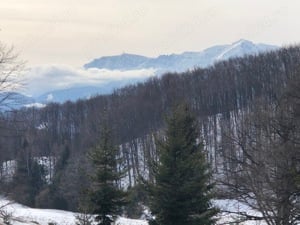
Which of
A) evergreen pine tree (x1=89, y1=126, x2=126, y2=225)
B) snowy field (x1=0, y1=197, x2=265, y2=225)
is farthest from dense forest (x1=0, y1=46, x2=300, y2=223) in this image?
evergreen pine tree (x1=89, y1=126, x2=126, y2=225)

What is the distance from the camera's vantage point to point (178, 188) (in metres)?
16.3

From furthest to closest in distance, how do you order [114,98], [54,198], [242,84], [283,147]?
[114,98] < [242,84] < [54,198] < [283,147]

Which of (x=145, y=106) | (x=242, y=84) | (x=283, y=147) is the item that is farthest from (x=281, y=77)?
(x=283, y=147)

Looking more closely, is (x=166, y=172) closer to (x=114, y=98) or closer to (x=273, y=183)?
(x=273, y=183)

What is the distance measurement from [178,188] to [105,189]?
146 inches

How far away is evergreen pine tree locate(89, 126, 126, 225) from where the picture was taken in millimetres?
19078

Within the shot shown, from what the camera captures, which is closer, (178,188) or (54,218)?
(178,188)

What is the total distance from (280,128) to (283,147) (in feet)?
4.34

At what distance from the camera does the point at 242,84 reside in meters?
87.3

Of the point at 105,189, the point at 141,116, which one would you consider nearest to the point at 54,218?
the point at 105,189

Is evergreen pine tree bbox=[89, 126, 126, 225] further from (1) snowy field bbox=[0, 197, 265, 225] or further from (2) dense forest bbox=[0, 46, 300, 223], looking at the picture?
(2) dense forest bbox=[0, 46, 300, 223]

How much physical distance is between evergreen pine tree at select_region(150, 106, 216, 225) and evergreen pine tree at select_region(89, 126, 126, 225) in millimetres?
2611

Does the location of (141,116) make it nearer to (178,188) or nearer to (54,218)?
(54,218)

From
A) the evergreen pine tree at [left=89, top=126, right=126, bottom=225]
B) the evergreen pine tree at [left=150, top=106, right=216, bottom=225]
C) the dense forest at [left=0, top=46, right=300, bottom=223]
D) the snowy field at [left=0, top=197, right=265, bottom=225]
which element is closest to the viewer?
the evergreen pine tree at [left=150, top=106, right=216, bottom=225]
